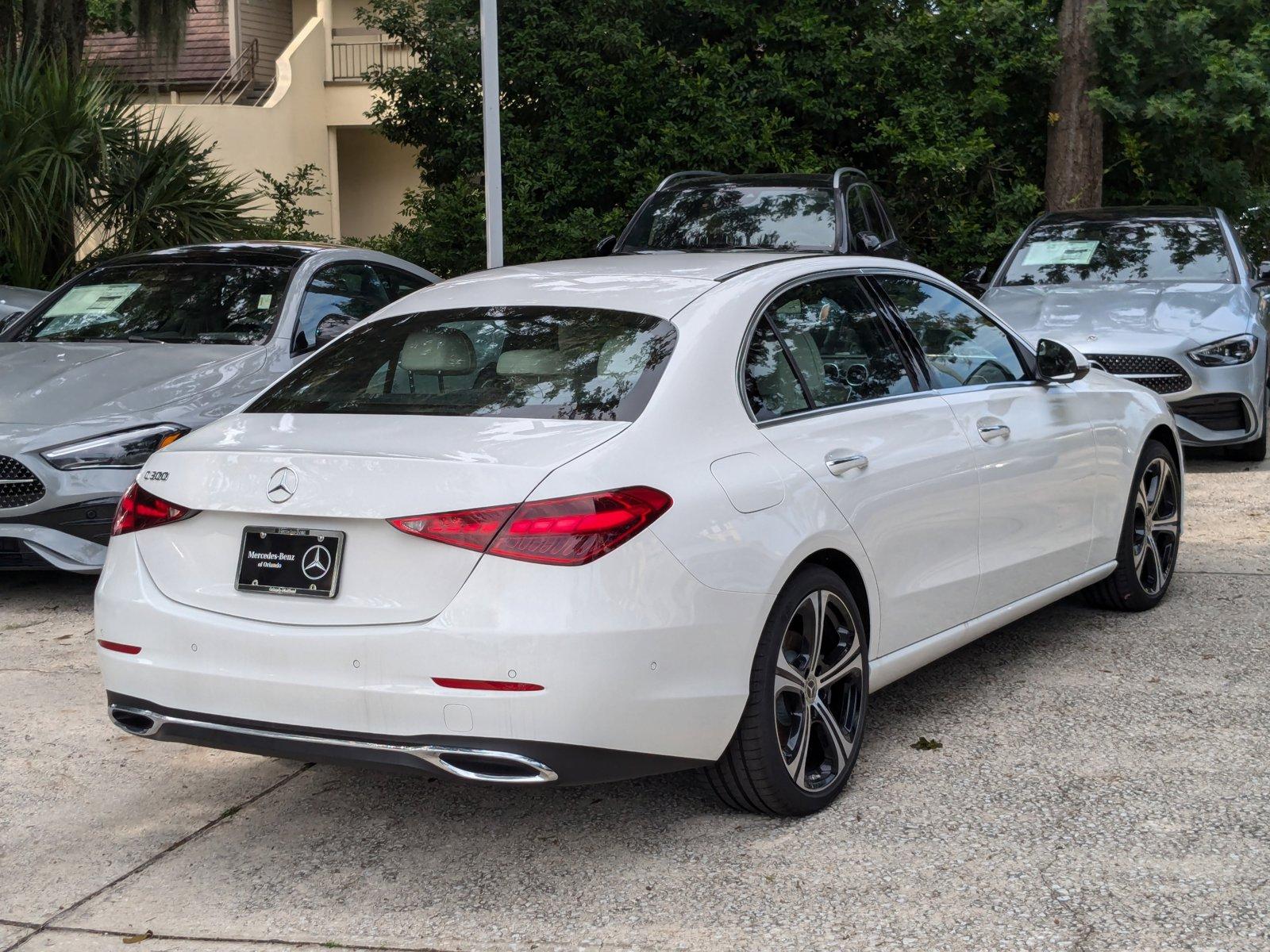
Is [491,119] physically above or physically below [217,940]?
above

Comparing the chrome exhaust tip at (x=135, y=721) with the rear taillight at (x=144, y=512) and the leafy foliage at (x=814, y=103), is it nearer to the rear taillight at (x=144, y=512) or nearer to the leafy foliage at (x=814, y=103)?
the rear taillight at (x=144, y=512)

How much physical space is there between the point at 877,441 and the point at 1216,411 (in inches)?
233

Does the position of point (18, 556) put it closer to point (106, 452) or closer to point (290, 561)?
point (106, 452)

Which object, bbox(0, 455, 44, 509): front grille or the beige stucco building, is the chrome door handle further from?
the beige stucco building

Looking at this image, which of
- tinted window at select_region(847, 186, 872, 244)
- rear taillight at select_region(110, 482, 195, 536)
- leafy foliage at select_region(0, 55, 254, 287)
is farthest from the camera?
leafy foliage at select_region(0, 55, 254, 287)

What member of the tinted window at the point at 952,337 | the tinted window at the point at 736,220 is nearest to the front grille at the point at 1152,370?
the tinted window at the point at 736,220

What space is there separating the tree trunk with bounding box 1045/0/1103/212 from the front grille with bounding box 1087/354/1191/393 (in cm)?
686

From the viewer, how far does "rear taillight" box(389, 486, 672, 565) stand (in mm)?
3473

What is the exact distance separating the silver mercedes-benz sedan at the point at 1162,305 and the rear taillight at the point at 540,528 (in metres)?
6.52

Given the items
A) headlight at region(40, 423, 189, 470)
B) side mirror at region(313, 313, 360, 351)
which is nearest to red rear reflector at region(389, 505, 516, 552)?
headlight at region(40, 423, 189, 470)

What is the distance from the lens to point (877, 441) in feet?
14.8

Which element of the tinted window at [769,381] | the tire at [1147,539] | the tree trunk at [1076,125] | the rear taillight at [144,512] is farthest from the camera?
the tree trunk at [1076,125]

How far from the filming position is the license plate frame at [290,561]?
3.62 metres

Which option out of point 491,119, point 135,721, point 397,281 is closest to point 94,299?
point 397,281
